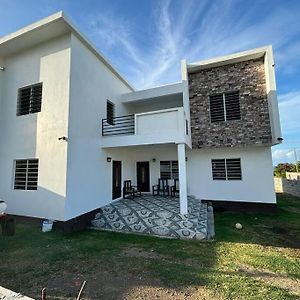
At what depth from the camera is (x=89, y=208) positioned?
8555mm

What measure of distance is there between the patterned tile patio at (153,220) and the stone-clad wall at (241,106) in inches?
167

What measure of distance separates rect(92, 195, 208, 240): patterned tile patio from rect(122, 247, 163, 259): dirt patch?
1.52 m

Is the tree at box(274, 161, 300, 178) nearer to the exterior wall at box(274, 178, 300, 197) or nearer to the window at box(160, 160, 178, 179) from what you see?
the exterior wall at box(274, 178, 300, 197)

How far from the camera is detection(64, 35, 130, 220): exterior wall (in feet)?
25.8

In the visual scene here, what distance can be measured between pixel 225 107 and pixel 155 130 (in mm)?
4991

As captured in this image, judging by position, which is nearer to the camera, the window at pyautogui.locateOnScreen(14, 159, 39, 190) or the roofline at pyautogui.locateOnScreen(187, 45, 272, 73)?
the window at pyautogui.locateOnScreen(14, 159, 39, 190)

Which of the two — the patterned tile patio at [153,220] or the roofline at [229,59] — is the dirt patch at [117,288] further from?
the roofline at [229,59]

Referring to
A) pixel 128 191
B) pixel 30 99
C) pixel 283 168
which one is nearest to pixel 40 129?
pixel 30 99

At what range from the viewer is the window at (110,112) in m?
11.1

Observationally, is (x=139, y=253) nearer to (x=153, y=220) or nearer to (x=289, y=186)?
(x=153, y=220)

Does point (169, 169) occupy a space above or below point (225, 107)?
below

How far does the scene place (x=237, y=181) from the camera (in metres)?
11.5

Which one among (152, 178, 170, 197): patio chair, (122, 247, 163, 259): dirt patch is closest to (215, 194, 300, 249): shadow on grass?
(122, 247, 163, 259): dirt patch

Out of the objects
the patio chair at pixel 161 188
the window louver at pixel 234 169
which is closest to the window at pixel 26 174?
the patio chair at pixel 161 188
